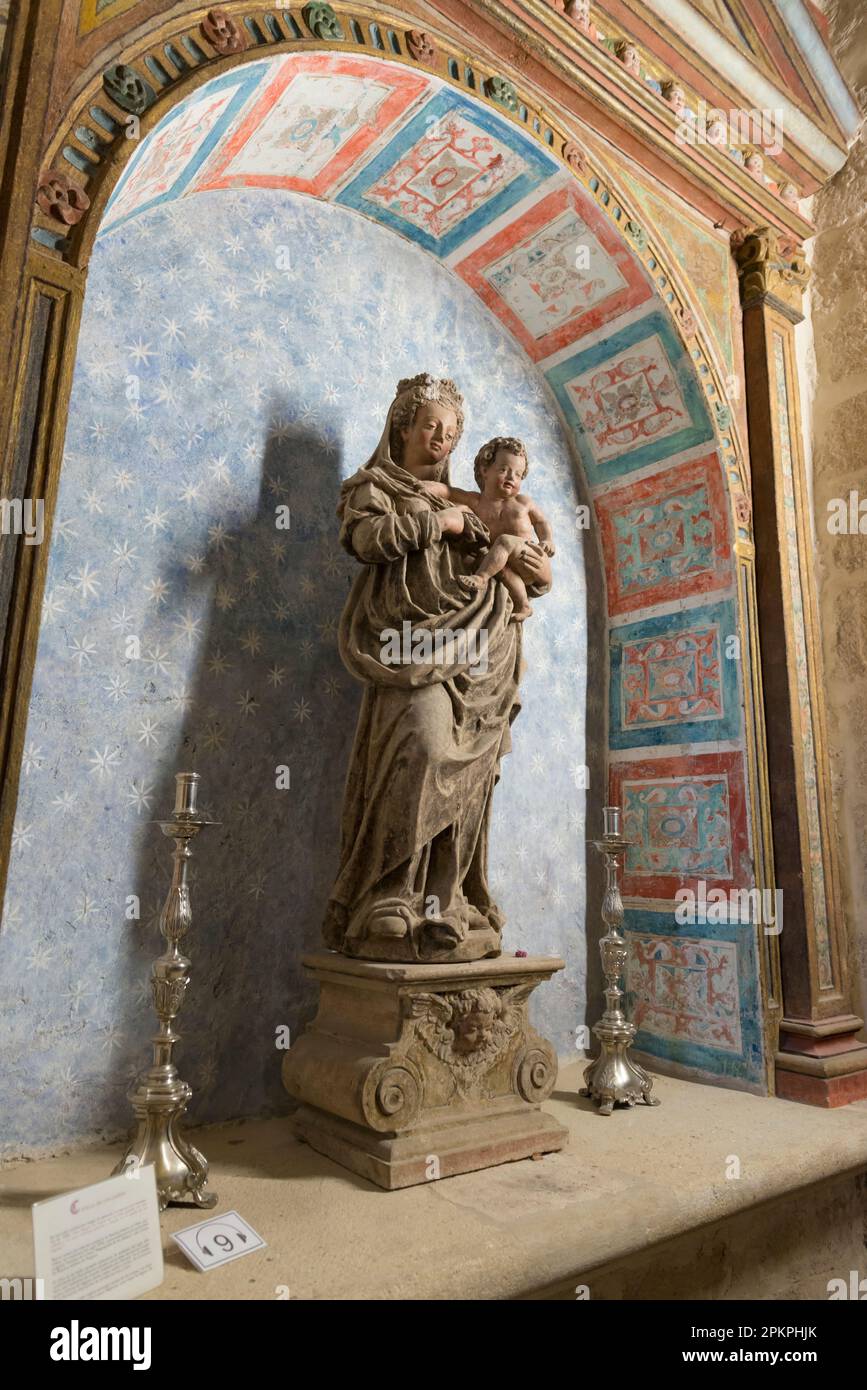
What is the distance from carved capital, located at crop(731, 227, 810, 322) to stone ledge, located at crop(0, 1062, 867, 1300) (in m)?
3.55

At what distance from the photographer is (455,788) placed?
2.81 meters

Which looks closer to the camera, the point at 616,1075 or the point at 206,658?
the point at 206,658

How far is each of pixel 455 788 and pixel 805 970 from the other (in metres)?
1.84

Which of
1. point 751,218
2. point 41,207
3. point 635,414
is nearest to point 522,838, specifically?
point 635,414

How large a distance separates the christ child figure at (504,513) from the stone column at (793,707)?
4.45 feet

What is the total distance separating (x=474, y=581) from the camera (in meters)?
2.96

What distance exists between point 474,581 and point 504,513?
326mm

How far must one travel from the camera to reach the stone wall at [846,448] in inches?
159

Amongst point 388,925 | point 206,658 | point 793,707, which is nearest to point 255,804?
point 206,658

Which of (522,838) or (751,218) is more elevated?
(751,218)

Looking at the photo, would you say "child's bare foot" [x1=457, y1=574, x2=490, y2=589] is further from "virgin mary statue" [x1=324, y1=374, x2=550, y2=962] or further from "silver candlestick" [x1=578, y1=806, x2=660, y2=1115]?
"silver candlestick" [x1=578, y1=806, x2=660, y2=1115]

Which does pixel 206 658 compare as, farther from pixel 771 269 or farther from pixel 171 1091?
pixel 771 269

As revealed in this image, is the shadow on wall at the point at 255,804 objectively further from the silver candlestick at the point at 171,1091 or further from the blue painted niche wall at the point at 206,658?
the silver candlestick at the point at 171,1091
